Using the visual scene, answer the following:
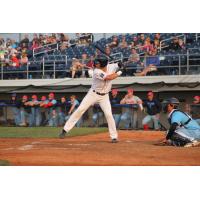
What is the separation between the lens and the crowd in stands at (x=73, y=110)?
8643 mm

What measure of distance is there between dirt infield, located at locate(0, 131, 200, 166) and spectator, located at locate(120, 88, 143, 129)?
8.56 feet

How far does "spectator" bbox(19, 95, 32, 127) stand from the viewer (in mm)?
9070

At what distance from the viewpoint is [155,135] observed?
7.66 metres

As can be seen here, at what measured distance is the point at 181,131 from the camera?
583cm

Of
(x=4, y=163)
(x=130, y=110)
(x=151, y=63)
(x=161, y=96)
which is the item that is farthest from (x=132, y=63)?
(x=4, y=163)

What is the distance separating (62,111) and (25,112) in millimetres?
711

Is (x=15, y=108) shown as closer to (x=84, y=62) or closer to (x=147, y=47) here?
(x=84, y=62)

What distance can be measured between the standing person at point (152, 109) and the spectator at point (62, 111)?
153 cm

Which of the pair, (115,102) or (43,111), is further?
(43,111)

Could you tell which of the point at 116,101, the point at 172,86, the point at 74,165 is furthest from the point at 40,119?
the point at 74,165

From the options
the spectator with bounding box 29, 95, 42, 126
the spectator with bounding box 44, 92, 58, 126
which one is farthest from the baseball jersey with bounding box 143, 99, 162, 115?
the spectator with bounding box 29, 95, 42, 126

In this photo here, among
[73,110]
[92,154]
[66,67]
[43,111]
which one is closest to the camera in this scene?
[92,154]

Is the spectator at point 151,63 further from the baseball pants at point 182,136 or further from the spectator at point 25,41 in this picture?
A: the baseball pants at point 182,136

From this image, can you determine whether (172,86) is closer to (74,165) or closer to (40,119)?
(40,119)
